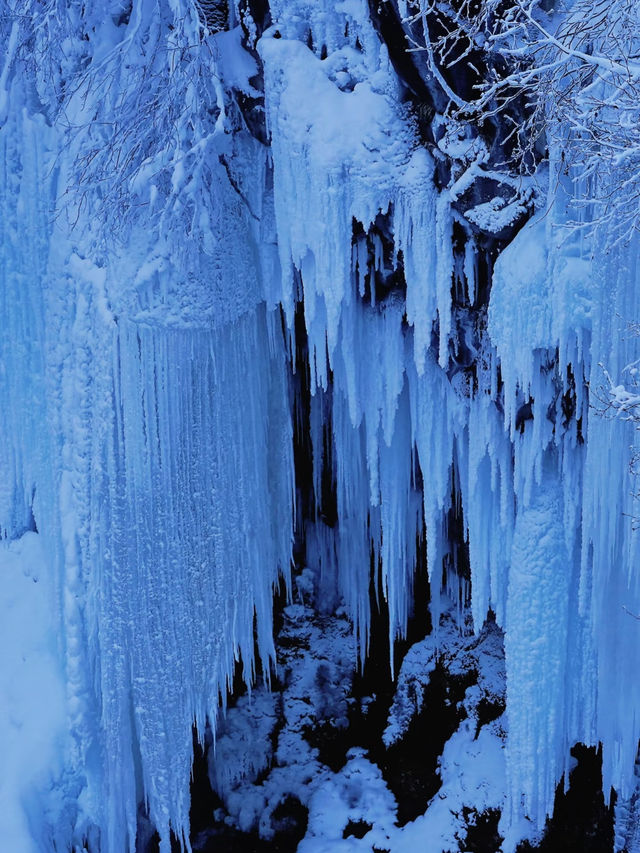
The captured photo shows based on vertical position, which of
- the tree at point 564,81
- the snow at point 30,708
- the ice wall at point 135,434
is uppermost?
the tree at point 564,81

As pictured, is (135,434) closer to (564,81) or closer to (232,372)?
(232,372)

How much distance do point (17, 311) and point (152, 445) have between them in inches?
48.6

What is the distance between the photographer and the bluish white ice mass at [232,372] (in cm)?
522

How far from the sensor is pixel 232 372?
5.93 metres

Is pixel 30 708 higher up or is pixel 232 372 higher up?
pixel 232 372

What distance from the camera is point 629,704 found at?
5.48 m

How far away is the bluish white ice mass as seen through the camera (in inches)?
205

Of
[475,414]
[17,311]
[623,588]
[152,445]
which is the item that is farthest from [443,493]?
[17,311]

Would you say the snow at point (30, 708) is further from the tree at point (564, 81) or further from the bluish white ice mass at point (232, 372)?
the tree at point (564, 81)

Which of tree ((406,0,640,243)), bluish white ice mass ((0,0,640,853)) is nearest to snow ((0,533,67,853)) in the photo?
bluish white ice mass ((0,0,640,853))

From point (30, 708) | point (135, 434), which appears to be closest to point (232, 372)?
point (135, 434)

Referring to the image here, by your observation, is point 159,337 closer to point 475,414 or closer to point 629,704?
point 475,414

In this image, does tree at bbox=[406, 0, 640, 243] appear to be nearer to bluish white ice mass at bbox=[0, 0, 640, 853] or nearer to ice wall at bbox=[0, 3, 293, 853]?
bluish white ice mass at bbox=[0, 0, 640, 853]

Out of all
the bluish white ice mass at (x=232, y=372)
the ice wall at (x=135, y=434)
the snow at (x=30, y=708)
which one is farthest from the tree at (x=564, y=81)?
the snow at (x=30, y=708)
